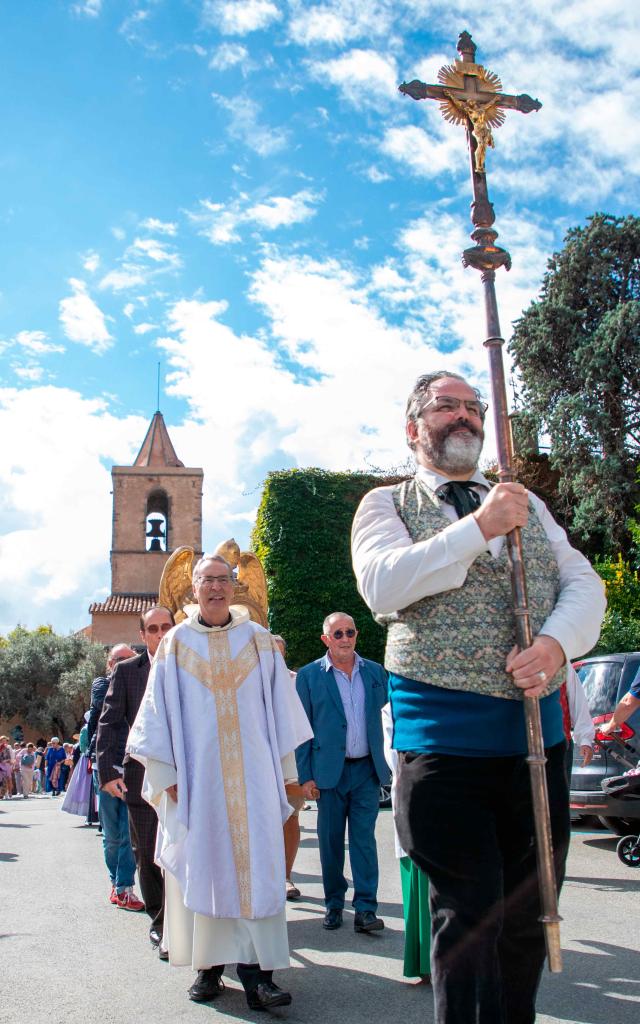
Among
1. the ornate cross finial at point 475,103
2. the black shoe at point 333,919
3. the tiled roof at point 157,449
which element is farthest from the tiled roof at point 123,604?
the ornate cross finial at point 475,103

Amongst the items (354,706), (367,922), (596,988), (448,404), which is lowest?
(596,988)

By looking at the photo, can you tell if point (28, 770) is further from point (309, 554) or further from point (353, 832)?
point (353, 832)

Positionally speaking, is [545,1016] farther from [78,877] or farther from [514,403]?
[514,403]

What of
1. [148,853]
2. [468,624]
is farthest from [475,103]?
[148,853]

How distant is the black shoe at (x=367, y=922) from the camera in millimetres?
6219

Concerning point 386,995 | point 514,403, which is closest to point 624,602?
point 514,403

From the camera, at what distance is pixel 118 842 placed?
307 inches

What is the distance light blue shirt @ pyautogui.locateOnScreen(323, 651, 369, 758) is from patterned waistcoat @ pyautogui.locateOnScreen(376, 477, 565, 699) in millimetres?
4079

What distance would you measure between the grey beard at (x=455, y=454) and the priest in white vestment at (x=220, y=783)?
7.84 feet

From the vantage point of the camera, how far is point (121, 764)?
23.1 ft

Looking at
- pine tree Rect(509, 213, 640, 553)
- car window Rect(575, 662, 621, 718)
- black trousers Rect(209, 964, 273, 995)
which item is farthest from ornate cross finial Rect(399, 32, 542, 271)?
pine tree Rect(509, 213, 640, 553)

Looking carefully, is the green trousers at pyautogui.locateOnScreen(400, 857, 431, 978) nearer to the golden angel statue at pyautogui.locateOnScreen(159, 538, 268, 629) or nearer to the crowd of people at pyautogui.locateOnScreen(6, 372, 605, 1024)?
the crowd of people at pyautogui.locateOnScreen(6, 372, 605, 1024)

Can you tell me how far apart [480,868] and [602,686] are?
7.85 m

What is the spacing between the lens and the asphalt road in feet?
14.9
